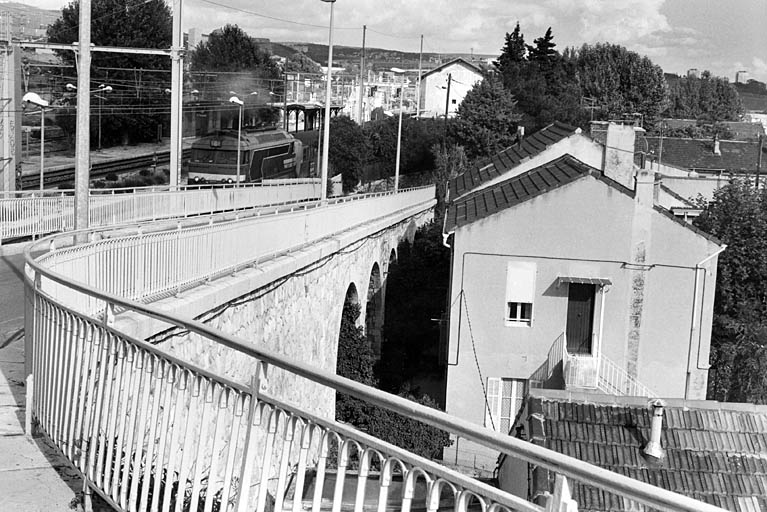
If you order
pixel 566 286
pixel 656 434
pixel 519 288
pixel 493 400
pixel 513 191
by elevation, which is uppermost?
pixel 513 191

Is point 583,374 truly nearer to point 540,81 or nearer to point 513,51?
point 540,81

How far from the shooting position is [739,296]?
95.0 ft

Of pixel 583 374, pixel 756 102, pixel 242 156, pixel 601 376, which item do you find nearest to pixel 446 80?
pixel 242 156

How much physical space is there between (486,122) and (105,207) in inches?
1782

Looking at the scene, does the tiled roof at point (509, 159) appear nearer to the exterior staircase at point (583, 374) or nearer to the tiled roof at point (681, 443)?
the exterior staircase at point (583, 374)

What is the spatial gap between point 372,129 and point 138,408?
65.7 metres

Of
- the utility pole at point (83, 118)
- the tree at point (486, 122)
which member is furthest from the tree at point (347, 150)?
the utility pole at point (83, 118)

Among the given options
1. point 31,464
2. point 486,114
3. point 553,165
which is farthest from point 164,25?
point 31,464

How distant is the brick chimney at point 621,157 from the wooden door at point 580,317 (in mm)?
3902

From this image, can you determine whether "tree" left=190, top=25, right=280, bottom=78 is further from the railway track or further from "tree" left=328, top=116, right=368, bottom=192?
"tree" left=328, top=116, right=368, bottom=192

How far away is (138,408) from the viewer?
4797mm

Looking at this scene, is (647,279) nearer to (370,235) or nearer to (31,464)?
(370,235)

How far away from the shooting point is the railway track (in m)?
43.7

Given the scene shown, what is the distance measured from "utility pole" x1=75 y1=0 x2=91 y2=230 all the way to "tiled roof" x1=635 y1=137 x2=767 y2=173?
149ft
